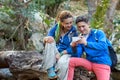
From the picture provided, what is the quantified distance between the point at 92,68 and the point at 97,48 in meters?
0.33

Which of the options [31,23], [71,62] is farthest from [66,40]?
[31,23]

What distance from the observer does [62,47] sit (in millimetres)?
4070

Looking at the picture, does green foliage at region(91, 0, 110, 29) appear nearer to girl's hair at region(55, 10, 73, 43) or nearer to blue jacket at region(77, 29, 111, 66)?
girl's hair at region(55, 10, 73, 43)

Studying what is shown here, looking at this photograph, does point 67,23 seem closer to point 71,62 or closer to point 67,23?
point 67,23

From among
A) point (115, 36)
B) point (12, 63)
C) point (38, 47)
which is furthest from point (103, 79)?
point (38, 47)

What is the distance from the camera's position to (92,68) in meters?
3.79

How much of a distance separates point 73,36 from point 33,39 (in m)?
2.38

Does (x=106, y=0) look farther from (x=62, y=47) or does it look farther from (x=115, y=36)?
(x=62, y=47)

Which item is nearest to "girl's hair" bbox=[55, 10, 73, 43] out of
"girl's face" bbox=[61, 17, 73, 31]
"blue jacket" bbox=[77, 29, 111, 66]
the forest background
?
"girl's face" bbox=[61, 17, 73, 31]

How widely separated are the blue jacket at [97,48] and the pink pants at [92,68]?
0.06 m

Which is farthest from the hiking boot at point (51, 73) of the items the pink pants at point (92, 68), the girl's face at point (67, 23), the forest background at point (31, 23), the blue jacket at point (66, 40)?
the forest background at point (31, 23)

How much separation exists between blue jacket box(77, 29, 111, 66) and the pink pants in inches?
2.2

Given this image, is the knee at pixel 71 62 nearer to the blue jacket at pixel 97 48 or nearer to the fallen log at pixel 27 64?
the blue jacket at pixel 97 48

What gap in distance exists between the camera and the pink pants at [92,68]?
370 cm
